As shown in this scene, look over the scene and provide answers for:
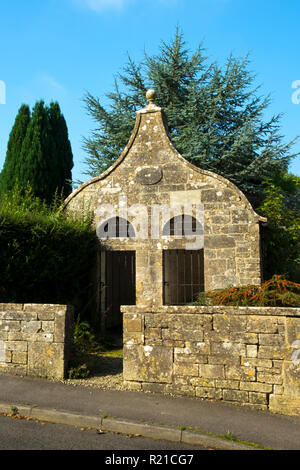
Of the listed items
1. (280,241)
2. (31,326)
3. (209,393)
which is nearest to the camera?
(209,393)

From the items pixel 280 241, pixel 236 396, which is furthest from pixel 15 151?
pixel 236 396

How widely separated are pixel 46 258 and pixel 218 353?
4.85 m

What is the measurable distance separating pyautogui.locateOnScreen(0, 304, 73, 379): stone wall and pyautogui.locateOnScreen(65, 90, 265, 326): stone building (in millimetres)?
3559

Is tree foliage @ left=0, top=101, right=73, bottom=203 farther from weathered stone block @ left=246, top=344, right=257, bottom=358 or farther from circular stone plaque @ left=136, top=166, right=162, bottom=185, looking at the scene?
weathered stone block @ left=246, top=344, right=257, bottom=358

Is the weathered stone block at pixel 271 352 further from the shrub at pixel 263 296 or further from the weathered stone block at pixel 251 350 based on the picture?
the shrub at pixel 263 296

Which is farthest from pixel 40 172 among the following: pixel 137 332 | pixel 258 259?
pixel 137 332

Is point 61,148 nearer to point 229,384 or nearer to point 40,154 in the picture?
point 40,154

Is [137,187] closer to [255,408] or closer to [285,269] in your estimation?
[285,269]

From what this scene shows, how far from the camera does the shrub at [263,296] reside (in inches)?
222

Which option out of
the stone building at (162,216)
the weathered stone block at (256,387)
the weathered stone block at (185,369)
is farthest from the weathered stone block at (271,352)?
the stone building at (162,216)

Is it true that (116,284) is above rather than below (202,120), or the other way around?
below

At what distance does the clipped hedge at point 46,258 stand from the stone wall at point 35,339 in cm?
180

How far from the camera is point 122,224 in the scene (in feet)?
33.0

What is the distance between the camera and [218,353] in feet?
17.2
